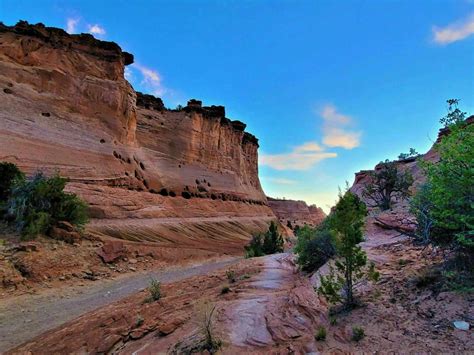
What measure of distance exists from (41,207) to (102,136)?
1218 cm

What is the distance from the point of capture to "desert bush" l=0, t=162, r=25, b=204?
1486 cm

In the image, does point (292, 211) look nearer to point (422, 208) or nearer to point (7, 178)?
point (7, 178)

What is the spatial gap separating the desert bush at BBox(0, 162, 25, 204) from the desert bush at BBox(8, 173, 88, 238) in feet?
3.38

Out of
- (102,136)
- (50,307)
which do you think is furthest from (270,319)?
(102,136)

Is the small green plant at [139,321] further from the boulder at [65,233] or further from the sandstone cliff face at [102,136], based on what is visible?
the sandstone cliff face at [102,136]

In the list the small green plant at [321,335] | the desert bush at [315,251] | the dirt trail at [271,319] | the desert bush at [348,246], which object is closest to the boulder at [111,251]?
the dirt trail at [271,319]

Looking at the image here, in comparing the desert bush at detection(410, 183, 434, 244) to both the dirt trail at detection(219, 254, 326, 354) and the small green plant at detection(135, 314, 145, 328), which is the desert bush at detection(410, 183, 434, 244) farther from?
the small green plant at detection(135, 314, 145, 328)

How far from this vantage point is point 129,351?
5309 mm

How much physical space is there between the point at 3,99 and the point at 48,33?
887cm

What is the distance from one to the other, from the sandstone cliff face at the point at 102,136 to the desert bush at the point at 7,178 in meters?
3.02

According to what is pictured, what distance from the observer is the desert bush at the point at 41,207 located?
12.8 metres

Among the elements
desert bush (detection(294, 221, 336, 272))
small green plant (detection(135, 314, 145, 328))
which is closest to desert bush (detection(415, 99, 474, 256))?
desert bush (detection(294, 221, 336, 272))

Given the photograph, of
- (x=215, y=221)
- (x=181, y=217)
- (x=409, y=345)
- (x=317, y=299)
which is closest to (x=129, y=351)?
(x=317, y=299)

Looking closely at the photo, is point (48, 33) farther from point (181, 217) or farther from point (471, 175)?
point (471, 175)
